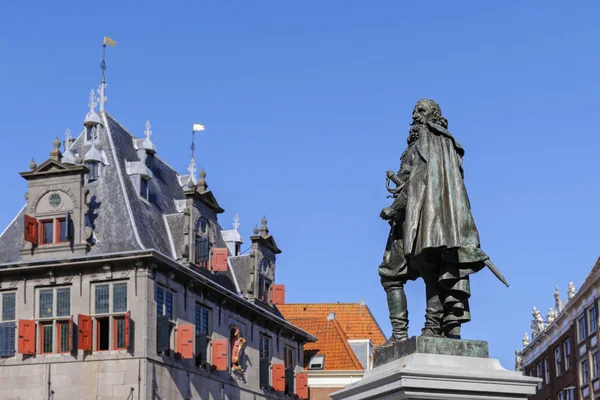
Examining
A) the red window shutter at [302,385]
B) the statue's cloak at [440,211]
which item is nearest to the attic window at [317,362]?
the red window shutter at [302,385]

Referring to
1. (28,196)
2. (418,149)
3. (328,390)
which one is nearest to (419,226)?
(418,149)

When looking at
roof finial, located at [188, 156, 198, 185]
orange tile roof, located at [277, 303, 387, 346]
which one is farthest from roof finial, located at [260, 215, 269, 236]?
orange tile roof, located at [277, 303, 387, 346]

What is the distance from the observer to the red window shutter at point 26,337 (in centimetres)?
3809

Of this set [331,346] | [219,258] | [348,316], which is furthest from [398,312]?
[348,316]

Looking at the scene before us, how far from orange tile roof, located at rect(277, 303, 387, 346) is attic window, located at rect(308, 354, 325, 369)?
4930 mm

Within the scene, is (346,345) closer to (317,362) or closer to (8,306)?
(317,362)

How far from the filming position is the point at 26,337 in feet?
125

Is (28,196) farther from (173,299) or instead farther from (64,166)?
(173,299)

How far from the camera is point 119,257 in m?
38.0

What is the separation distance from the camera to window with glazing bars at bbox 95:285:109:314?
38.2 metres

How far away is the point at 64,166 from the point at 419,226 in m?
30.0

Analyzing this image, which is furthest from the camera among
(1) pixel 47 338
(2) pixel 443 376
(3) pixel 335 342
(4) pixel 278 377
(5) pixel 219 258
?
(3) pixel 335 342

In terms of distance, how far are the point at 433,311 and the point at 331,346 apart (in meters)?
49.7

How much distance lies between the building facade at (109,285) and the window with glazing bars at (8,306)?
3 centimetres
